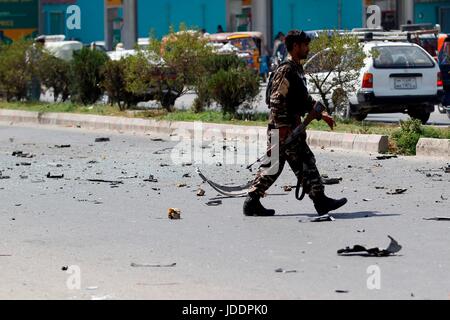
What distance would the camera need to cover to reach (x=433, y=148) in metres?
16.9

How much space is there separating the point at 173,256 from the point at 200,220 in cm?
211

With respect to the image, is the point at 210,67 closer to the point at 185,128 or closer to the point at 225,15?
the point at 185,128

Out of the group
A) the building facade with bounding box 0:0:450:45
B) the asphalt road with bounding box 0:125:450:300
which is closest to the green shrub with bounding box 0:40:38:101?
the asphalt road with bounding box 0:125:450:300

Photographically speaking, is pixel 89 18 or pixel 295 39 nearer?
pixel 295 39

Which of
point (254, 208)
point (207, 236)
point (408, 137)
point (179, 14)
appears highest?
point (179, 14)

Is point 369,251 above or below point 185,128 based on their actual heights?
below

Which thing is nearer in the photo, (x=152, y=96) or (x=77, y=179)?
(x=77, y=179)

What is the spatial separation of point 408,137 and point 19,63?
47.1ft

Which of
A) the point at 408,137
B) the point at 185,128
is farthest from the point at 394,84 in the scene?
the point at 408,137

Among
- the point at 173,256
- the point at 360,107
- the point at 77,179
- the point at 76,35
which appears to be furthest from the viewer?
the point at 76,35

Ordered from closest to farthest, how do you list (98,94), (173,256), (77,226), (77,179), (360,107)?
(173,256) < (77,226) < (77,179) < (360,107) < (98,94)

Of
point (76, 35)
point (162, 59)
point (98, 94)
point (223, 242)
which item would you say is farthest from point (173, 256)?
point (76, 35)

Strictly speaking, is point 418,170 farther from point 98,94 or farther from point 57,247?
point 98,94

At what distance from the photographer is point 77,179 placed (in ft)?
50.3
